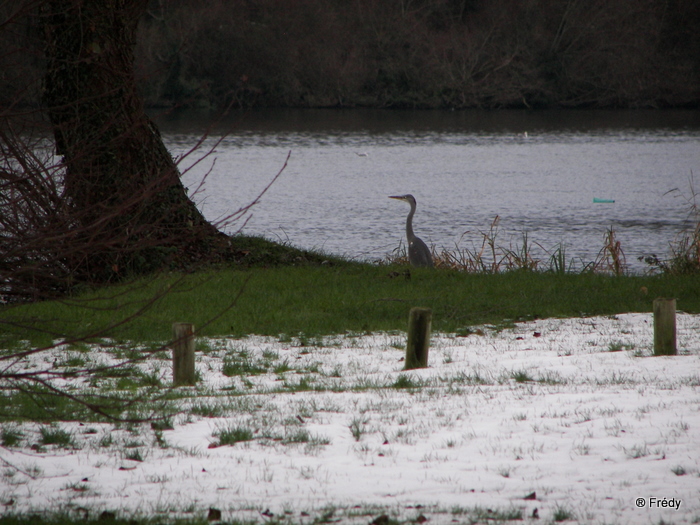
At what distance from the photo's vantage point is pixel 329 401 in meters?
6.67

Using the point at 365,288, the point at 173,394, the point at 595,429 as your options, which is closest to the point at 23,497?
the point at 173,394

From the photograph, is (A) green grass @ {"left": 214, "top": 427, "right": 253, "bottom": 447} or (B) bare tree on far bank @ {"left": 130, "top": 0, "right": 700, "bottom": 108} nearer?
(A) green grass @ {"left": 214, "top": 427, "right": 253, "bottom": 447}

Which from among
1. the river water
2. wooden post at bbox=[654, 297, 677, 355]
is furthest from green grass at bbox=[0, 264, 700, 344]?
wooden post at bbox=[654, 297, 677, 355]

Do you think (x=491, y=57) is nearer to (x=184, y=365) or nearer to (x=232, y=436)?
(x=184, y=365)

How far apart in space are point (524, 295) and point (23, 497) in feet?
27.2

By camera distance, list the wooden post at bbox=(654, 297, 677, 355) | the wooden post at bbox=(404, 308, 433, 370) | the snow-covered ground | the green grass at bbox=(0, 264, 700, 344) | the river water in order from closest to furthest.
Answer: the snow-covered ground, the wooden post at bbox=(404, 308, 433, 370), the wooden post at bbox=(654, 297, 677, 355), the green grass at bbox=(0, 264, 700, 344), the river water

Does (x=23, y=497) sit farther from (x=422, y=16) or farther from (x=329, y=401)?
(x=422, y=16)

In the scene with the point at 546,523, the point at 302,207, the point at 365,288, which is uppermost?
the point at 302,207

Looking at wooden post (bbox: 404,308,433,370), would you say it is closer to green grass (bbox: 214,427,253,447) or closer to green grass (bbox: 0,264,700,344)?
green grass (bbox: 0,264,700,344)

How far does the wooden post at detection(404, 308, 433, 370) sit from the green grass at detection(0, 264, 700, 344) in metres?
2.02

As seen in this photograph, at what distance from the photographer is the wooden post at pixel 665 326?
26.1 feet

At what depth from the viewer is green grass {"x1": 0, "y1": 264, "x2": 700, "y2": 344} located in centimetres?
1000

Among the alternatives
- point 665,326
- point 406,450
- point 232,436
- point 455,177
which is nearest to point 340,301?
point 665,326

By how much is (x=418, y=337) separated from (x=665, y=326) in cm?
230
